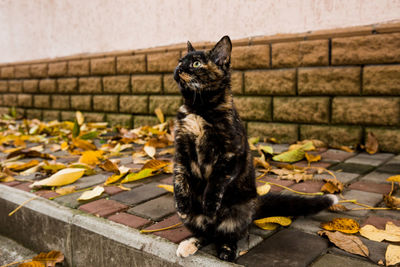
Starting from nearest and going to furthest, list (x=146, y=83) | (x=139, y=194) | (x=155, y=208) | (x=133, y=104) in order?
(x=155, y=208)
(x=139, y=194)
(x=146, y=83)
(x=133, y=104)

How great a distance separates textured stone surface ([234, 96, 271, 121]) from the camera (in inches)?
167

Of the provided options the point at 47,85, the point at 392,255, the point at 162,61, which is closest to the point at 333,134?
the point at 392,255

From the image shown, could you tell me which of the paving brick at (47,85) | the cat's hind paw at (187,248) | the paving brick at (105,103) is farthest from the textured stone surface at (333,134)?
the paving brick at (47,85)

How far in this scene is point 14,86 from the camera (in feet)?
25.8

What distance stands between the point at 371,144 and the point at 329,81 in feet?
2.68

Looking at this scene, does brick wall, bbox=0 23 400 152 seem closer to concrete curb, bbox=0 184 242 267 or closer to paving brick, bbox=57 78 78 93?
paving brick, bbox=57 78 78 93

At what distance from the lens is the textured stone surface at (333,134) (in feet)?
12.3

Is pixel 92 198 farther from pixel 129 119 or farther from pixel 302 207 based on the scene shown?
pixel 129 119

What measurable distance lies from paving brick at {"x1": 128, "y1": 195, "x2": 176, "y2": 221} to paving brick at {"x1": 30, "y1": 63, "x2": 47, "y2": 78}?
19.0ft

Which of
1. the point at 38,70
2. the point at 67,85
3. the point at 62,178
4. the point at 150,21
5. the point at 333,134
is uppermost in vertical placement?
the point at 150,21

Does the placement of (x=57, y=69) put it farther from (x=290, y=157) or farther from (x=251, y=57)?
(x=290, y=157)

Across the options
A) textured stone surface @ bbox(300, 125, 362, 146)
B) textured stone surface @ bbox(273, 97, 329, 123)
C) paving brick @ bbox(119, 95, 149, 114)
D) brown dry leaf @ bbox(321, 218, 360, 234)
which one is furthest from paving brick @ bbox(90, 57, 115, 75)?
brown dry leaf @ bbox(321, 218, 360, 234)

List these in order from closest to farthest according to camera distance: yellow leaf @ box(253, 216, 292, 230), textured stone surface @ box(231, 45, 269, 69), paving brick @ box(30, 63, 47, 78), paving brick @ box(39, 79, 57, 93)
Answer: yellow leaf @ box(253, 216, 292, 230) → textured stone surface @ box(231, 45, 269, 69) → paving brick @ box(39, 79, 57, 93) → paving brick @ box(30, 63, 47, 78)

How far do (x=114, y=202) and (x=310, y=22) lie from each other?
2.98 metres
